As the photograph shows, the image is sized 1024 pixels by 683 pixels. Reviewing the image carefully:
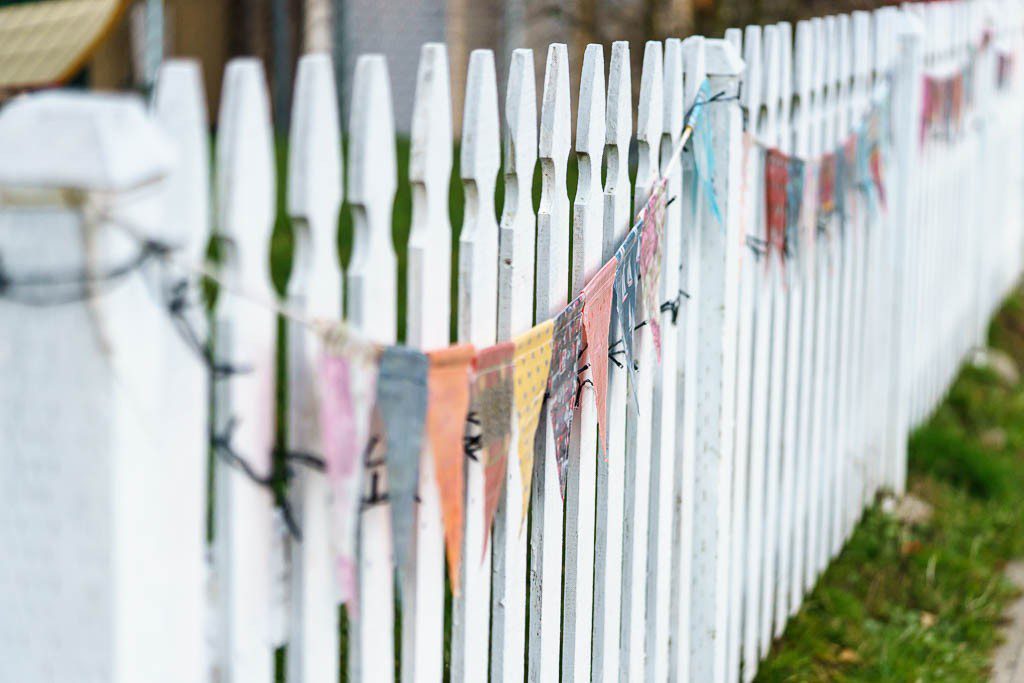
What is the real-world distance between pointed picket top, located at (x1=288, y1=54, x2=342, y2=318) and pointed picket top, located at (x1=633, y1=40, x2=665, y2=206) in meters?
1.06

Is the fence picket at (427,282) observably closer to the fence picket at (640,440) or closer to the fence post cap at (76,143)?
the fence post cap at (76,143)

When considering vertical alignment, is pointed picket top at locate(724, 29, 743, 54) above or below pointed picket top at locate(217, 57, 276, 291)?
above

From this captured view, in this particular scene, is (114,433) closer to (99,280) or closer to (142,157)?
(99,280)

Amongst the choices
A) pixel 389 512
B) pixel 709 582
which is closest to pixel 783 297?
pixel 709 582

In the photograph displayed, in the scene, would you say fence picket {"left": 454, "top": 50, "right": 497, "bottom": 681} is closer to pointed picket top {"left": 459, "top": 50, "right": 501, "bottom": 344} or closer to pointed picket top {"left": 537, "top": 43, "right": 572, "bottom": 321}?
pointed picket top {"left": 459, "top": 50, "right": 501, "bottom": 344}

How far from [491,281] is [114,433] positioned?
83cm

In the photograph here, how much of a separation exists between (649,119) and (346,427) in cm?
123

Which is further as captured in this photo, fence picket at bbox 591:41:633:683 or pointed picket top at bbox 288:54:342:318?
fence picket at bbox 591:41:633:683

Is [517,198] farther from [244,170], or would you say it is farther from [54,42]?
[54,42]

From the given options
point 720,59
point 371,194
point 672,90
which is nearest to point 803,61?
point 720,59

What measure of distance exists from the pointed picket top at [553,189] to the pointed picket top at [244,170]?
762 mm

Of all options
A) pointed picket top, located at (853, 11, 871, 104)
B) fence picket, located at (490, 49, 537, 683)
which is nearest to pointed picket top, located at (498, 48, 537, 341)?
fence picket, located at (490, 49, 537, 683)

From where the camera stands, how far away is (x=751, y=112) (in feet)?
10.1

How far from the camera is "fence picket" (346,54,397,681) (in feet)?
5.39
